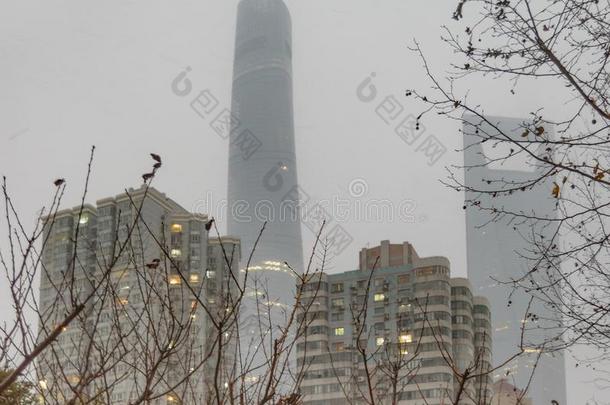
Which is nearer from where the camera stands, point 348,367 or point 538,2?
point 538,2

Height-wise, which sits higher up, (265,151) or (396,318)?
(265,151)

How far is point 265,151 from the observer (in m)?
171

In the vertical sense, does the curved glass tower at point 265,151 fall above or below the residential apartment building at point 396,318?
above

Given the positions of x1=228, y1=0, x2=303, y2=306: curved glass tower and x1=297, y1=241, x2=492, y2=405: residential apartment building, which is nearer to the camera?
x1=297, y1=241, x2=492, y2=405: residential apartment building

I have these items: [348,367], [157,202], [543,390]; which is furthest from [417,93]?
[543,390]

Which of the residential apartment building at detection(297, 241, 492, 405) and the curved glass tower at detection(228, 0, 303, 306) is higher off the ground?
the curved glass tower at detection(228, 0, 303, 306)

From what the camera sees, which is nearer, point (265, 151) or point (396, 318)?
point (396, 318)

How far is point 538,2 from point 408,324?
57.3 m

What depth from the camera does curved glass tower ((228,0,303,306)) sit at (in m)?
163

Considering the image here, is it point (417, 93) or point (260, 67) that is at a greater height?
point (260, 67)

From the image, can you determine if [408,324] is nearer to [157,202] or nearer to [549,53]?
[157,202]

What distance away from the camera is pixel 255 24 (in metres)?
194

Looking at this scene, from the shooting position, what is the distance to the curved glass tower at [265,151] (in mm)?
163000

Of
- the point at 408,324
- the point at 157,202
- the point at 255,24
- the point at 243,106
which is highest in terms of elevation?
the point at 255,24
